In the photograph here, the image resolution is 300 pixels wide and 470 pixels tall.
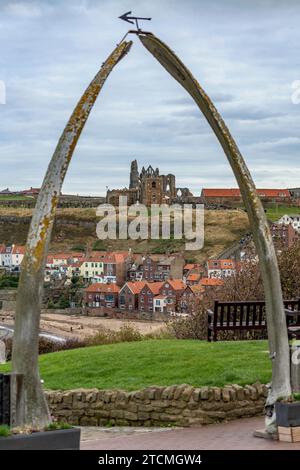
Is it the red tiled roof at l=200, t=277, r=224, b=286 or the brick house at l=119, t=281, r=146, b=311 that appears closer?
the red tiled roof at l=200, t=277, r=224, b=286

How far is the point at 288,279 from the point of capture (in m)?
27.9

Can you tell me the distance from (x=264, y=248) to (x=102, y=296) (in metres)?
111

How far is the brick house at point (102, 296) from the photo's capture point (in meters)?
120

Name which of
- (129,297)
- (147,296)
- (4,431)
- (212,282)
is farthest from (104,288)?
(4,431)

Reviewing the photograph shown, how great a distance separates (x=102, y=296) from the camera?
4798 inches

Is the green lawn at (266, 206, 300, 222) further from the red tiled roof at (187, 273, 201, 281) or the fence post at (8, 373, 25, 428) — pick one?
the fence post at (8, 373, 25, 428)

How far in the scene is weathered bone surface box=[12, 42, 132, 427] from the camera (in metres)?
9.54

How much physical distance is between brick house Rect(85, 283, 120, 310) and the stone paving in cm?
10695

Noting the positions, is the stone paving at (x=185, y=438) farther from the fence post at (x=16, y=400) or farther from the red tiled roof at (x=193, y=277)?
the red tiled roof at (x=193, y=277)

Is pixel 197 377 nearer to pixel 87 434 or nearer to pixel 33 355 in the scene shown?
pixel 87 434

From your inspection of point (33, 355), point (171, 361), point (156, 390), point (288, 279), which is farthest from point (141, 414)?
point (288, 279)

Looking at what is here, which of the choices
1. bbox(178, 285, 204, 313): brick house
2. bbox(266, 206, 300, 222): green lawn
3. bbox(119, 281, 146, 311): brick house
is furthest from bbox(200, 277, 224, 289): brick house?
bbox(266, 206, 300, 222): green lawn
